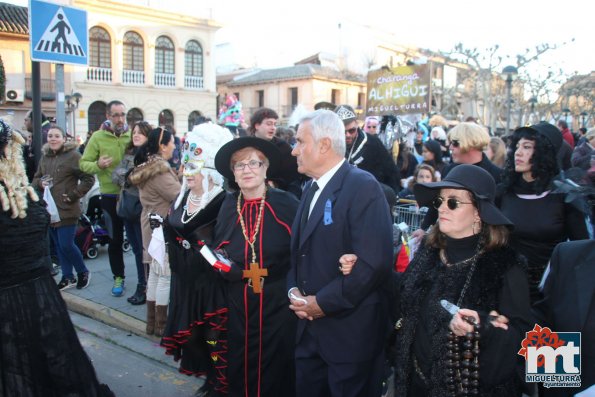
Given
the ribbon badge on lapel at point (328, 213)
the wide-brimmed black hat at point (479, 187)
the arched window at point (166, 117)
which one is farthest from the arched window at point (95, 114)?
the wide-brimmed black hat at point (479, 187)

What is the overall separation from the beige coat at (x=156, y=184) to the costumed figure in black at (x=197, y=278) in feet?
2.86

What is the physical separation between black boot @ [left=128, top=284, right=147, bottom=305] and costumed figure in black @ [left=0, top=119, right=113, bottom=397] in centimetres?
240

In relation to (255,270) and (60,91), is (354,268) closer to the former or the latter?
(255,270)

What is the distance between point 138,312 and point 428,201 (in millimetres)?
3986

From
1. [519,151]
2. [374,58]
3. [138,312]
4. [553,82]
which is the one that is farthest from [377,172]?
[374,58]

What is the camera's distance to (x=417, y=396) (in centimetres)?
253

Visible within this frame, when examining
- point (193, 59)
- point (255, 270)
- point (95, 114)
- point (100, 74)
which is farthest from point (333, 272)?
point (193, 59)

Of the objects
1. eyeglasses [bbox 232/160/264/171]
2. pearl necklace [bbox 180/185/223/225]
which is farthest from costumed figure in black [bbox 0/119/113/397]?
eyeglasses [bbox 232/160/264/171]

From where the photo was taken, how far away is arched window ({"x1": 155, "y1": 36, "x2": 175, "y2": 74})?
30703 mm

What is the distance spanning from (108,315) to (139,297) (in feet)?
1.32

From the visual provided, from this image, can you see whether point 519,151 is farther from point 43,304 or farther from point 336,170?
point 43,304

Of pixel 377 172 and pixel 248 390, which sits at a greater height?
pixel 377 172

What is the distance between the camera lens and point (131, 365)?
179 inches

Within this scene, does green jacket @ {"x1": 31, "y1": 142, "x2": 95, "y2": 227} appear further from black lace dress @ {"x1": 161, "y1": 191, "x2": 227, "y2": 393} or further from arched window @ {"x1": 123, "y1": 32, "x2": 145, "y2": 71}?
arched window @ {"x1": 123, "y1": 32, "x2": 145, "y2": 71}
